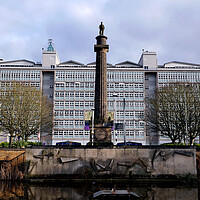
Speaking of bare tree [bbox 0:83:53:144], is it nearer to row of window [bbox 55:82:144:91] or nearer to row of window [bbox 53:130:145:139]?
row of window [bbox 53:130:145:139]

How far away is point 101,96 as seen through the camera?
38.7 m

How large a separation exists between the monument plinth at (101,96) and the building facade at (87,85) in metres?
47.0

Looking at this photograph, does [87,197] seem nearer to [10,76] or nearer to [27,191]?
[27,191]

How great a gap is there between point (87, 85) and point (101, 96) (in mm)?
50617

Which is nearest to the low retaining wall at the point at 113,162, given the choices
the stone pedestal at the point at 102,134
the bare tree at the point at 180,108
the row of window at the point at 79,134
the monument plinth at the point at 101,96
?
the stone pedestal at the point at 102,134

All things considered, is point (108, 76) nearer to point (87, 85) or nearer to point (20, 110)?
A: point (87, 85)

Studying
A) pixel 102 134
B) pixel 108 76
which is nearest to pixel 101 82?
pixel 102 134

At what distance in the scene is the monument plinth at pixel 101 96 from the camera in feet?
122

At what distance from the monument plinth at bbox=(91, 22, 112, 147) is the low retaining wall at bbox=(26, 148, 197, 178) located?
232cm

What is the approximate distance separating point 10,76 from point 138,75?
41983 millimetres

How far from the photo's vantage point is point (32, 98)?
56.2m

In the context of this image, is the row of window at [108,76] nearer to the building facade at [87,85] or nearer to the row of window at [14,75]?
the building facade at [87,85]

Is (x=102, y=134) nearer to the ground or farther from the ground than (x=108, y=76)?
nearer to the ground

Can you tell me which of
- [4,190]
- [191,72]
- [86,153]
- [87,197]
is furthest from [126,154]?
[191,72]
